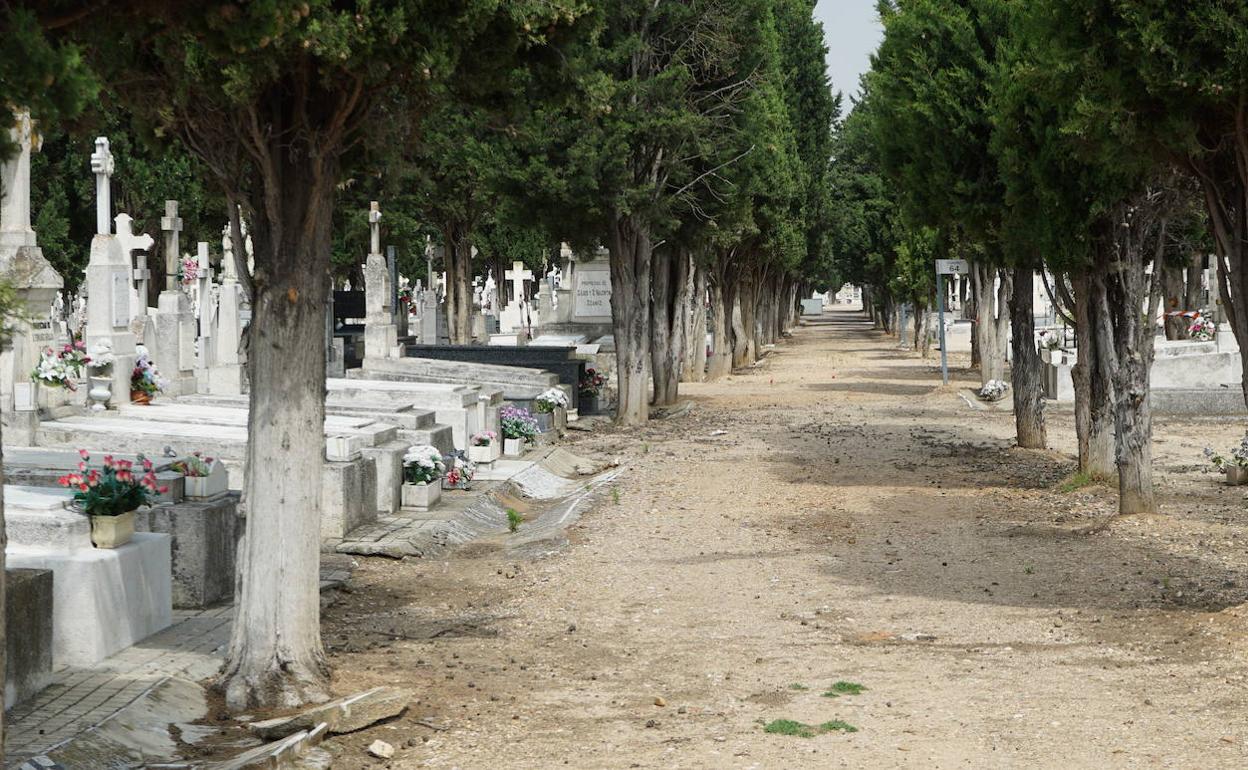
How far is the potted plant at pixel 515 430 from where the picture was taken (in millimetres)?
19984

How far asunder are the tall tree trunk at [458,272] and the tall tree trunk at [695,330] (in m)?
5.78

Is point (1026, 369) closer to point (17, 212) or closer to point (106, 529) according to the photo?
point (17, 212)

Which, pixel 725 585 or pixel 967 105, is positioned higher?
pixel 967 105

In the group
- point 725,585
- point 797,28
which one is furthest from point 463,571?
point 797,28

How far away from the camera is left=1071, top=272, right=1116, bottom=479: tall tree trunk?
1598cm

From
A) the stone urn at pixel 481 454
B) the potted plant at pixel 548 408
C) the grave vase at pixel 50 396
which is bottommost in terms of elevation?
the stone urn at pixel 481 454

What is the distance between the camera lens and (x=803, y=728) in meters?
7.26

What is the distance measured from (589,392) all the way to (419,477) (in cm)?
1255

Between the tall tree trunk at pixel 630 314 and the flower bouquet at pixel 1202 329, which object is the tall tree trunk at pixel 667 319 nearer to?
the tall tree trunk at pixel 630 314

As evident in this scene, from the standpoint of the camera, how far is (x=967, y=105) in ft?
58.3

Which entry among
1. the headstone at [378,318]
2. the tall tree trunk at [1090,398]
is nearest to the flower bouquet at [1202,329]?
the headstone at [378,318]

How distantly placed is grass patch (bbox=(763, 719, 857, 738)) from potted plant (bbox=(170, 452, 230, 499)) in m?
4.58

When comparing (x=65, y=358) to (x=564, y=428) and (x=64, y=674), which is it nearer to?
(x=64, y=674)

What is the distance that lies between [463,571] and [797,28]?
3903cm
